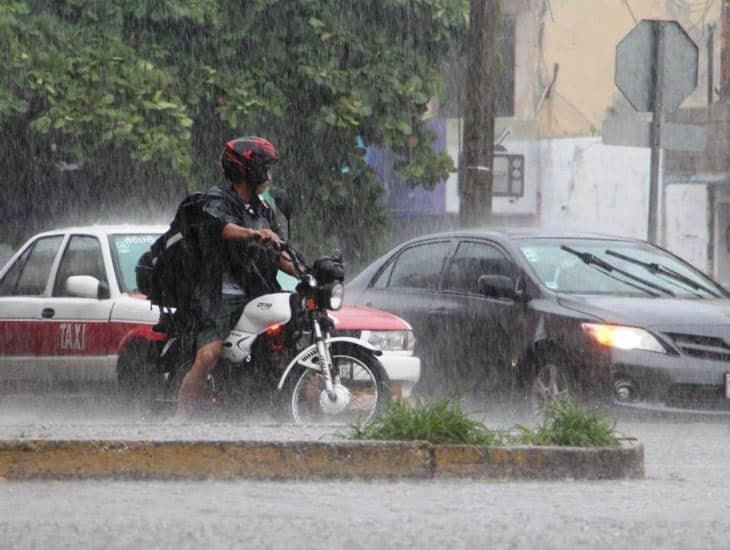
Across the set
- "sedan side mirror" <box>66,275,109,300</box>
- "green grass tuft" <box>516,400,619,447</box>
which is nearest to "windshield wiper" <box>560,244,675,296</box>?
"sedan side mirror" <box>66,275,109,300</box>

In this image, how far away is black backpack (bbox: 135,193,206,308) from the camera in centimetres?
993

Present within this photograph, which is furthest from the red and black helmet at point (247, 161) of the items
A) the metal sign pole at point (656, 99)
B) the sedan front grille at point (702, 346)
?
the metal sign pole at point (656, 99)

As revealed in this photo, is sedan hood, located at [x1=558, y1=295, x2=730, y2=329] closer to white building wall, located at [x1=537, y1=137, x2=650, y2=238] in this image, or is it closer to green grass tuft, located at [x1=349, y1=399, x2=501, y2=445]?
green grass tuft, located at [x1=349, y1=399, x2=501, y2=445]

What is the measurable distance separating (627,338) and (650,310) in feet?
1.17

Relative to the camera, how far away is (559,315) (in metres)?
12.2

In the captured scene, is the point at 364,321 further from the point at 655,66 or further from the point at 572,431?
the point at 655,66

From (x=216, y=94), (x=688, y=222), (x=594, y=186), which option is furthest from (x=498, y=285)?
(x=594, y=186)

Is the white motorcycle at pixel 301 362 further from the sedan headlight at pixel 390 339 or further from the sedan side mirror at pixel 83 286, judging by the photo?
the sedan side mirror at pixel 83 286

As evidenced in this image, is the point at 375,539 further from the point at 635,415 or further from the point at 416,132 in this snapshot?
the point at 416,132

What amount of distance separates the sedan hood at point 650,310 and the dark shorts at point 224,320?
116 inches

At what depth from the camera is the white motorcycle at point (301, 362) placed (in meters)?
9.81

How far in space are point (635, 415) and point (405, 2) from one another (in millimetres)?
15459

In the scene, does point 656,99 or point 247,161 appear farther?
point 656,99

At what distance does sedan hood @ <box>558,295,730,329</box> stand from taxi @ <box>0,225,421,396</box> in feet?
3.84
